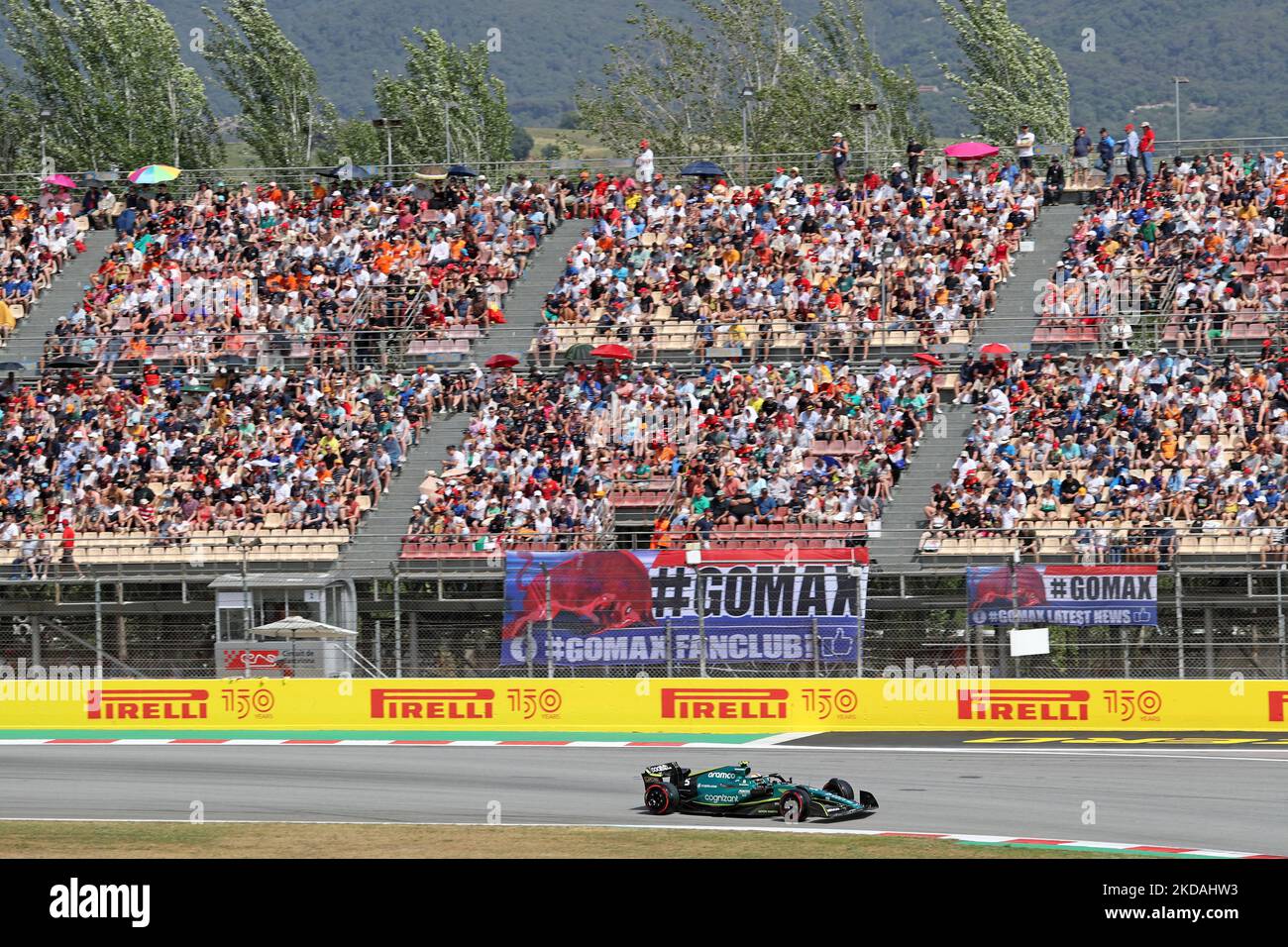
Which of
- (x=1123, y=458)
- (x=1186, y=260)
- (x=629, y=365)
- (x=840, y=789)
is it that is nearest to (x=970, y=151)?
(x=1186, y=260)

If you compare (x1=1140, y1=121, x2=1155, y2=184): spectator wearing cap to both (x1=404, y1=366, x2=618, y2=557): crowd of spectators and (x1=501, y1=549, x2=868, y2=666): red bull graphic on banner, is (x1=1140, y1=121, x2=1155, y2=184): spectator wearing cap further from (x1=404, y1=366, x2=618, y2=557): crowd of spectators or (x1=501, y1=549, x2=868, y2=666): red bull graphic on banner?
(x1=501, y1=549, x2=868, y2=666): red bull graphic on banner

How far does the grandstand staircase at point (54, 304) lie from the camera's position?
3909cm

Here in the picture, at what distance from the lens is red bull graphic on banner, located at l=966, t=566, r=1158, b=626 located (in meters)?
26.9

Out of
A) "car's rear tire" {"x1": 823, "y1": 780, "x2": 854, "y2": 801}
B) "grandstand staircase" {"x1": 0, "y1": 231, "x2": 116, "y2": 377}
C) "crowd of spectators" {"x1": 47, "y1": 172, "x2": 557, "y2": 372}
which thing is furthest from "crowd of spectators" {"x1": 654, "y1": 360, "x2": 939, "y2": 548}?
"grandstand staircase" {"x1": 0, "y1": 231, "x2": 116, "y2": 377}

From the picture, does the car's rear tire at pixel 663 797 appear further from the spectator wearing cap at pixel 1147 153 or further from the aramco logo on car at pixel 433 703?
the spectator wearing cap at pixel 1147 153

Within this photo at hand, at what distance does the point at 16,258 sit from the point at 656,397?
1672 centimetres

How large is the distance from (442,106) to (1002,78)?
1950 cm

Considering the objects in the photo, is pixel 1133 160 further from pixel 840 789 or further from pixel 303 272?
pixel 840 789

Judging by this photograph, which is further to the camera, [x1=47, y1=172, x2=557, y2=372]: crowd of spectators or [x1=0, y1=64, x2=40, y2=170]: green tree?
[x1=0, y1=64, x2=40, y2=170]: green tree

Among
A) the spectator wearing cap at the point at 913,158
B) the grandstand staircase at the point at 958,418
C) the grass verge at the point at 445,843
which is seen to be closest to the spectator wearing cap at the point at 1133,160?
the grandstand staircase at the point at 958,418

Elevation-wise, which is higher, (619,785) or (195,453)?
(195,453)

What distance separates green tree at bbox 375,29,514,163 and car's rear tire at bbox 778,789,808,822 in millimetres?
48004

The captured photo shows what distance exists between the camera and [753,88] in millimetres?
74812
